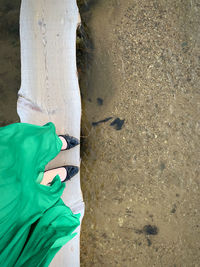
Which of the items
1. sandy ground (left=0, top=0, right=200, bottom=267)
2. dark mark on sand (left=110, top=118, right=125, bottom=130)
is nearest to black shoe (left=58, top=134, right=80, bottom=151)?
sandy ground (left=0, top=0, right=200, bottom=267)

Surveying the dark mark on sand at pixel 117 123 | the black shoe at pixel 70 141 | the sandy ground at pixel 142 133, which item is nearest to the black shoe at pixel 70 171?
the black shoe at pixel 70 141

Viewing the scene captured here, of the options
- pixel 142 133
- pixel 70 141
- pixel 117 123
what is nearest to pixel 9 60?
pixel 70 141

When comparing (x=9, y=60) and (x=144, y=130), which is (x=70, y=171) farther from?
(x=9, y=60)

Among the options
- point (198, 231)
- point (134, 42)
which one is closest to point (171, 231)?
point (198, 231)

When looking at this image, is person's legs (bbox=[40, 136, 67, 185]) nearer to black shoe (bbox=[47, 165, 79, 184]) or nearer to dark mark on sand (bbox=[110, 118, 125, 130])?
black shoe (bbox=[47, 165, 79, 184])

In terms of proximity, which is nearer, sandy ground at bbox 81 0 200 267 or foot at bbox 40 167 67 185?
foot at bbox 40 167 67 185

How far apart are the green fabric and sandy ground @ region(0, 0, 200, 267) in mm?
564

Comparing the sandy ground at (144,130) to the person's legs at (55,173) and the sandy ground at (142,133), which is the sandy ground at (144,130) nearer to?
the sandy ground at (142,133)

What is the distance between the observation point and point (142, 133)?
1.75 metres

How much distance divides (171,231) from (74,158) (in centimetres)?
98

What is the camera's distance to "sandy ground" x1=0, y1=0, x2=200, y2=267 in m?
1.73

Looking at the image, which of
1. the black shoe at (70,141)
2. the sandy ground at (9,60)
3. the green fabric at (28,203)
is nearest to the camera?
the green fabric at (28,203)

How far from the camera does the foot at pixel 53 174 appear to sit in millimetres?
1389

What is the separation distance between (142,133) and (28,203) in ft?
3.33
